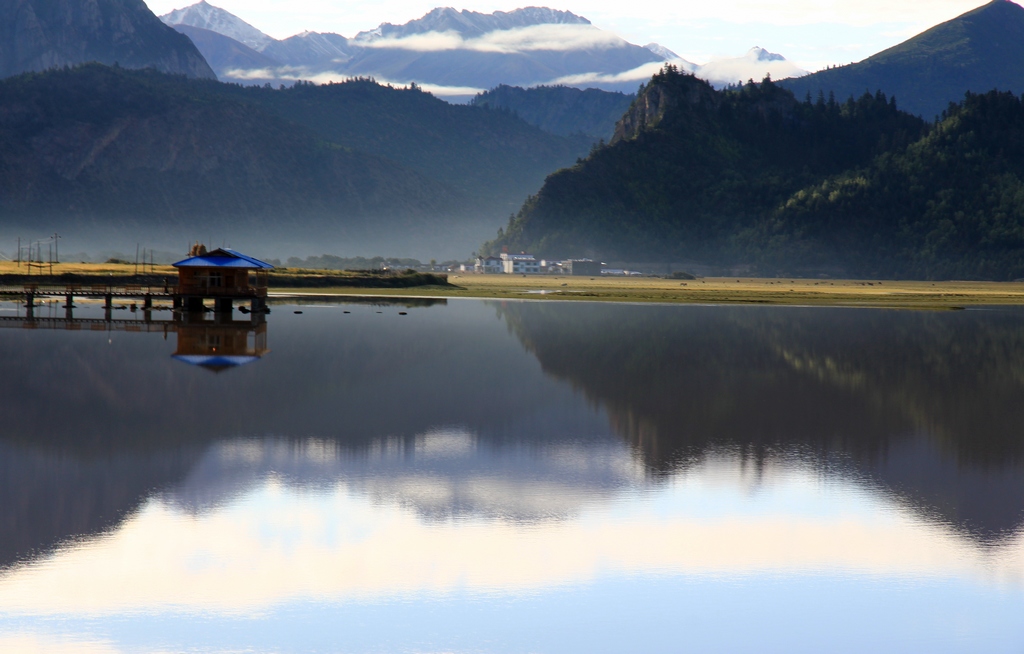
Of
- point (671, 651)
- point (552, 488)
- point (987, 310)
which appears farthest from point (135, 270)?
point (671, 651)

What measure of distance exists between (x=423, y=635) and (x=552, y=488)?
878 cm

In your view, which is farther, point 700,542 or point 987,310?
point 987,310

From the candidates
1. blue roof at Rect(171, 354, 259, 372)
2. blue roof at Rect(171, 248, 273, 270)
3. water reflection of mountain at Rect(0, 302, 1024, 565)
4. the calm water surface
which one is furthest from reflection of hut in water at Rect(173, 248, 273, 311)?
the calm water surface

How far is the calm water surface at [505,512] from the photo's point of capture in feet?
51.1

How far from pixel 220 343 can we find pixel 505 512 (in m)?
40.6

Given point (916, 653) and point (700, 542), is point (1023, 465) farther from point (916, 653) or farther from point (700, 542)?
point (916, 653)

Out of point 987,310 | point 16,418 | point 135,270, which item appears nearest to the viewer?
point 16,418

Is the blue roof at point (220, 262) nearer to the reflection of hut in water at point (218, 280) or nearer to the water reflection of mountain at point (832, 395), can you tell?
the reflection of hut in water at point (218, 280)

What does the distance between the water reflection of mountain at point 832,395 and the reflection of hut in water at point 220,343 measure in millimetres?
14807

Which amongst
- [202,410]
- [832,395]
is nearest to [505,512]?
[202,410]

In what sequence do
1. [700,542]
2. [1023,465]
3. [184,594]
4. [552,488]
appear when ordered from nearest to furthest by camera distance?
[184,594]
[700,542]
[552,488]
[1023,465]

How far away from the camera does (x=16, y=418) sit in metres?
31.7

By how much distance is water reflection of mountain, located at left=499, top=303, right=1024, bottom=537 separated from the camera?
26203 mm

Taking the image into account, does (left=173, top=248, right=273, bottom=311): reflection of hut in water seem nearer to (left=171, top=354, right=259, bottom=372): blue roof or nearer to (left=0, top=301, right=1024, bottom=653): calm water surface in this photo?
(left=171, top=354, right=259, bottom=372): blue roof
